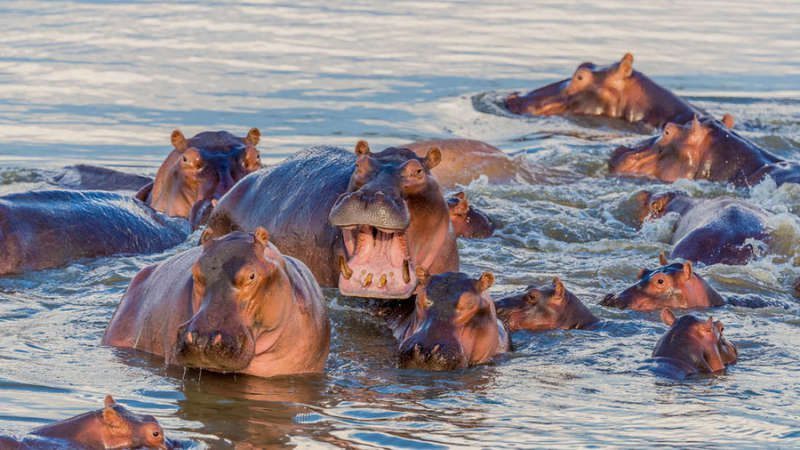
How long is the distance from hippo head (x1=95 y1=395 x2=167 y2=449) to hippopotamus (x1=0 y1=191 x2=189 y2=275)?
144 inches

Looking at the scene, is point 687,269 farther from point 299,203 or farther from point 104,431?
point 104,431

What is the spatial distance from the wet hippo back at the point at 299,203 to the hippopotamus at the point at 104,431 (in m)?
2.70

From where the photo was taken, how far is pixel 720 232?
368 inches

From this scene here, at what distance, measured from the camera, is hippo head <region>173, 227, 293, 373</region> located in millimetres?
5539

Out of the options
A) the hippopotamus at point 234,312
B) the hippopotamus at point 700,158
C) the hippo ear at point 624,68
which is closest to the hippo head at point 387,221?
the hippopotamus at point 234,312

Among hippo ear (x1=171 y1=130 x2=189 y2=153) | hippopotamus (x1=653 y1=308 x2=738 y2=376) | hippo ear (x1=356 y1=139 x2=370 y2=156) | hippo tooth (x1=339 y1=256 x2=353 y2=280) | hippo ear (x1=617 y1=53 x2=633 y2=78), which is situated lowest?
hippopotamus (x1=653 y1=308 x2=738 y2=376)

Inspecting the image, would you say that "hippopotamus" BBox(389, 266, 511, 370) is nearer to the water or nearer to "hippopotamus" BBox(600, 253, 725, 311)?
the water

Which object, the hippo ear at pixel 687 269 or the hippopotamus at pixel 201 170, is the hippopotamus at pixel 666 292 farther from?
the hippopotamus at pixel 201 170

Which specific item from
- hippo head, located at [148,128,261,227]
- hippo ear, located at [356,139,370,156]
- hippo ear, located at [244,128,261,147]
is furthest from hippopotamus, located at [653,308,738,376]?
hippo ear, located at [244,128,261,147]

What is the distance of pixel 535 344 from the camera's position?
23.8 feet

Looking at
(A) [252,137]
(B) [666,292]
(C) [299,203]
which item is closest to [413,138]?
(A) [252,137]

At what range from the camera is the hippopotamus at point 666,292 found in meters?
7.86

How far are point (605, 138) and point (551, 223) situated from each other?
12.0 ft

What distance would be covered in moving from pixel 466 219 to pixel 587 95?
5.05 m
